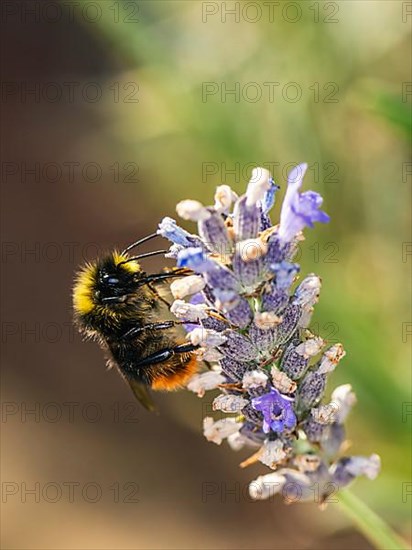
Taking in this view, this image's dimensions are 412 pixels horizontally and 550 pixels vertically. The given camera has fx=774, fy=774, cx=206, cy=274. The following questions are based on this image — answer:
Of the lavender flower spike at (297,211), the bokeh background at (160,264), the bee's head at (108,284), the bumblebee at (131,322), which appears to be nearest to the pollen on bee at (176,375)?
the bumblebee at (131,322)

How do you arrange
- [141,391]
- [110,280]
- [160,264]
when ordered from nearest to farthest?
[110,280], [141,391], [160,264]

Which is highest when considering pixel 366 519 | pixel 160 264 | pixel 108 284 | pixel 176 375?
pixel 160 264

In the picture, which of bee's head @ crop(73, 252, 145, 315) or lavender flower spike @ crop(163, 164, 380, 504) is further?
bee's head @ crop(73, 252, 145, 315)

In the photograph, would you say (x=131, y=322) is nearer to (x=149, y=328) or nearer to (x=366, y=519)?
(x=149, y=328)

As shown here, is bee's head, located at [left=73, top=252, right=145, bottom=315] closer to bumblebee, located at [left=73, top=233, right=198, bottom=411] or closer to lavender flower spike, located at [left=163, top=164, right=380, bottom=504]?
bumblebee, located at [left=73, top=233, right=198, bottom=411]

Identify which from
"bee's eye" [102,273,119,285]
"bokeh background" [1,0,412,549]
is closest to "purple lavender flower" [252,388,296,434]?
"bee's eye" [102,273,119,285]

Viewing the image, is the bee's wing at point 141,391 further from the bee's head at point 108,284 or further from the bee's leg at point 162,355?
the bee's head at point 108,284

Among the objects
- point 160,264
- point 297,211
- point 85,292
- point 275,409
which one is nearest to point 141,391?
point 85,292
